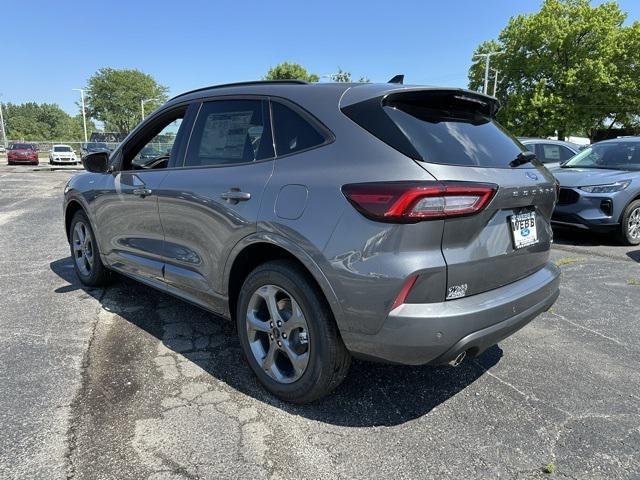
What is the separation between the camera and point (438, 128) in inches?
95.8

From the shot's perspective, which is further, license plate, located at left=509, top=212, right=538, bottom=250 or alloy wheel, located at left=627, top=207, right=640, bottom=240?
→ alloy wheel, located at left=627, top=207, right=640, bottom=240

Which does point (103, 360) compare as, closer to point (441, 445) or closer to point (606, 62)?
point (441, 445)

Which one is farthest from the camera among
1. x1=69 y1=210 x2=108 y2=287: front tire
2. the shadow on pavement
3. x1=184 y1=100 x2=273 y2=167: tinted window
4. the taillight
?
the shadow on pavement

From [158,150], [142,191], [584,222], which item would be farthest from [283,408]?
[584,222]

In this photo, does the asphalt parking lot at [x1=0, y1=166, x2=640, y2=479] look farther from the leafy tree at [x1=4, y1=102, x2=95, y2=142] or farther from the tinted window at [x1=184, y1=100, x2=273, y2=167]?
the leafy tree at [x1=4, y1=102, x2=95, y2=142]

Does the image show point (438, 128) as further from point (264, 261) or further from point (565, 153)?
point (565, 153)

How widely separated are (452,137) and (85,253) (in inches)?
152

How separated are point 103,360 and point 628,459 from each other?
3.10 metres

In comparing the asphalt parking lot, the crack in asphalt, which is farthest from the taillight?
the crack in asphalt

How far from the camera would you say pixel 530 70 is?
39.3 m

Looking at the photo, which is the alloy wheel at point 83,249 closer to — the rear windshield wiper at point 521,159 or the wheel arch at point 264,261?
the wheel arch at point 264,261

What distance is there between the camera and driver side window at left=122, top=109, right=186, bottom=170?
11.7 feet

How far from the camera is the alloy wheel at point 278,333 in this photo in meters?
2.54

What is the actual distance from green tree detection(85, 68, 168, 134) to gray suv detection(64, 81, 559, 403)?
7803 centimetres
